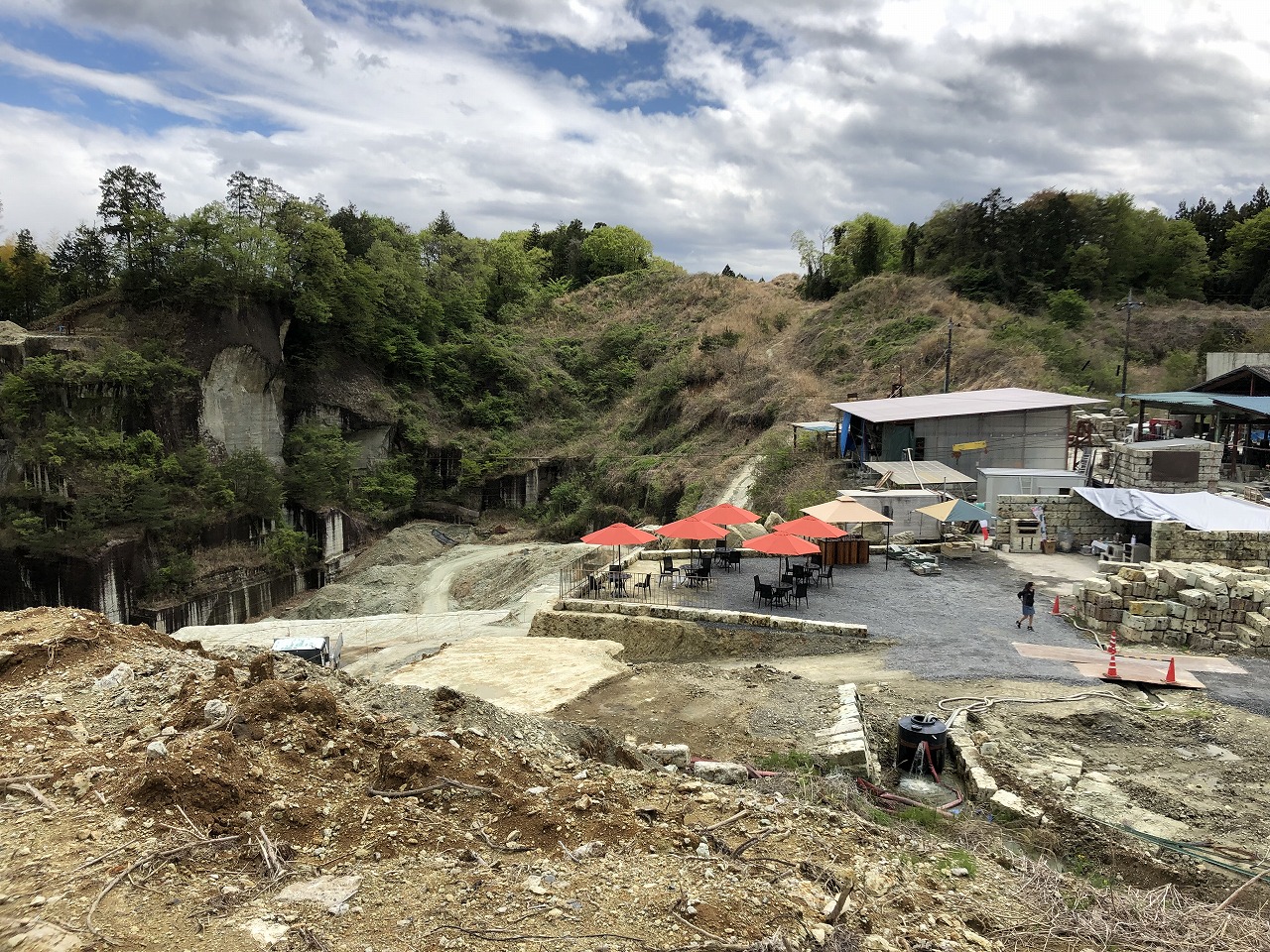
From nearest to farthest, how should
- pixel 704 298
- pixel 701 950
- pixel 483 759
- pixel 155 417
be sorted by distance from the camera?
pixel 701 950 → pixel 483 759 → pixel 155 417 → pixel 704 298

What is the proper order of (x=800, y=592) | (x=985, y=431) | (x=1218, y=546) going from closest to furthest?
(x=800, y=592), (x=1218, y=546), (x=985, y=431)

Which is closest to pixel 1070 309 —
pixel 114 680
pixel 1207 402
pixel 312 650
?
pixel 1207 402

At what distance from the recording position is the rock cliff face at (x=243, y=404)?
119 ft

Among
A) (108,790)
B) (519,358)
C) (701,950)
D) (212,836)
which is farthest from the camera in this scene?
(519,358)

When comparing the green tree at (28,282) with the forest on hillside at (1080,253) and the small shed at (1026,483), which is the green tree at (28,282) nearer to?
the small shed at (1026,483)

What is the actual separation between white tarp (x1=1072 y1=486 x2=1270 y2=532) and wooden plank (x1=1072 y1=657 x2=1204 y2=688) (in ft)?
22.3

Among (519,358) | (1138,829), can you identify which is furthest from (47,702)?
(519,358)

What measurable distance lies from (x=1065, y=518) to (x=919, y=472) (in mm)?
4856

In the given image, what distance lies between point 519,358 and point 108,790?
1894 inches

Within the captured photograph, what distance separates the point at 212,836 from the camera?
5664 mm

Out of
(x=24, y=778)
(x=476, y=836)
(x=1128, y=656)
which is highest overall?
(x=24, y=778)

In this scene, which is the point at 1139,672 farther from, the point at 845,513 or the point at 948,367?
the point at 948,367

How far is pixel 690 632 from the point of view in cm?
1705

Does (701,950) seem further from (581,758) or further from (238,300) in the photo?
(238,300)
